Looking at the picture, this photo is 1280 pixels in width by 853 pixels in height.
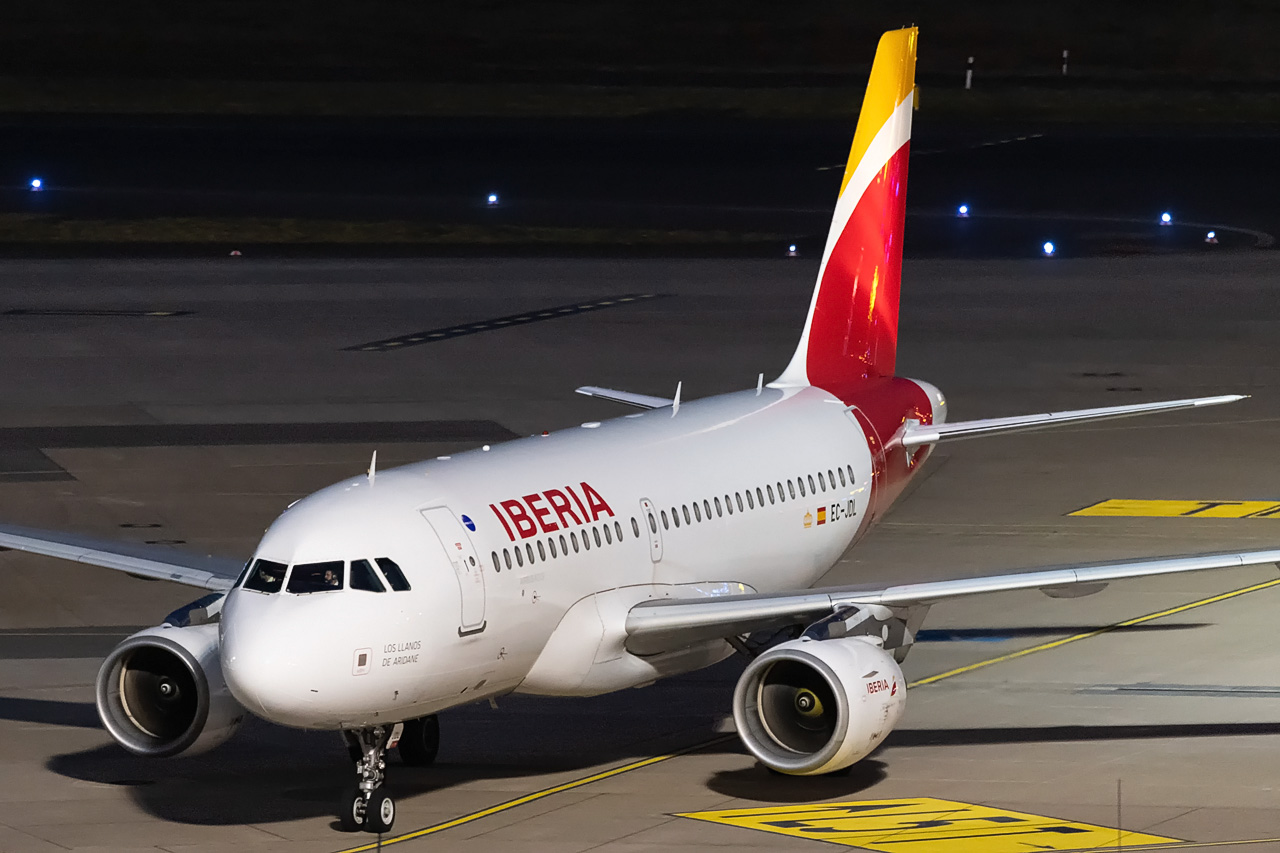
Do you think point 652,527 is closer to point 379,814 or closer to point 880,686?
point 880,686

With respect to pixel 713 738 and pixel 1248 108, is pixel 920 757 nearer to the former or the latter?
pixel 713 738

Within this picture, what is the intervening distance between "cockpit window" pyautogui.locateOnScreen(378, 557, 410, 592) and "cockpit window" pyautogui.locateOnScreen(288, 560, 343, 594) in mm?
433

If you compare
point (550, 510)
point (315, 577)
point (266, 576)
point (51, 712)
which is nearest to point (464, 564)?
point (315, 577)

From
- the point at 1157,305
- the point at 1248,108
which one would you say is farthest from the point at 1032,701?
the point at 1248,108

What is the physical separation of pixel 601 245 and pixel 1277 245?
23.1 metres

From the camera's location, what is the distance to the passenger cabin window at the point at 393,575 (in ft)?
75.4

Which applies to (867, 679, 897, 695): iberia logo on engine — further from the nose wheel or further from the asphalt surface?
the nose wheel

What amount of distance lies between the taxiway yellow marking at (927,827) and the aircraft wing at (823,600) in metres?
2.30

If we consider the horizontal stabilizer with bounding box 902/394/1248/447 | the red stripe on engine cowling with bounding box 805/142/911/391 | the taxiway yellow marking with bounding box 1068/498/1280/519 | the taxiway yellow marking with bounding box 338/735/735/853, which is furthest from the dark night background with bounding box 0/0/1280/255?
the taxiway yellow marking with bounding box 338/735/735/853

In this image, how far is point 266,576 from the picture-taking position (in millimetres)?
23016

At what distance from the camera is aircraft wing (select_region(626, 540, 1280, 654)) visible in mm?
25766

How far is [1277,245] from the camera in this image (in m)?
77.0

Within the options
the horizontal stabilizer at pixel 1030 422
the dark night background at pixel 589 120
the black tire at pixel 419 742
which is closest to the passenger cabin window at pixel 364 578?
the black tire at pixel 419 742

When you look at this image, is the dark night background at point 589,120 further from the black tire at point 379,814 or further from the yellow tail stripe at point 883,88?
the black tire at point 379,814
